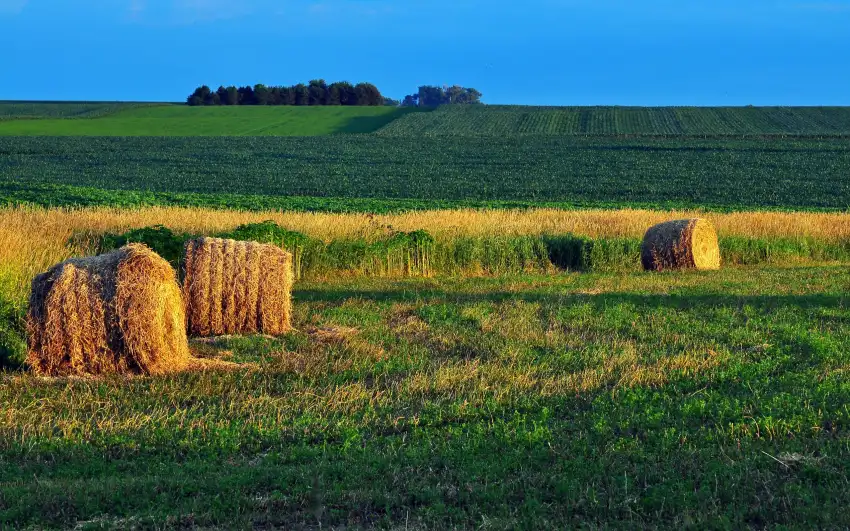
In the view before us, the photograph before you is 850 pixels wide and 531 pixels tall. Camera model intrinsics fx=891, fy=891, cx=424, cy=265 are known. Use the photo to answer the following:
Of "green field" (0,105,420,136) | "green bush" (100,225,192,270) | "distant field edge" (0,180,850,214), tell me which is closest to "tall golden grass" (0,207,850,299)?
"green bush" (100,225,192,270)

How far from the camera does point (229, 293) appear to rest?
1245cm

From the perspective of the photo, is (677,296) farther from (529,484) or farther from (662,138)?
(662,138)

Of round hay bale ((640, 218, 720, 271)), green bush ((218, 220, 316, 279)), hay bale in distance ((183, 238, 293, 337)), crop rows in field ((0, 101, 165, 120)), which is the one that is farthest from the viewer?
crop rows in field ((0, 101, 165, 120))

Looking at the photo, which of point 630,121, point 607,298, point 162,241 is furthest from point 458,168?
point 607,298

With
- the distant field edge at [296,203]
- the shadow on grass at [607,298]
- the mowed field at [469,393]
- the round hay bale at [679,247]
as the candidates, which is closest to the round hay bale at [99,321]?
the mowed field at [469,393]

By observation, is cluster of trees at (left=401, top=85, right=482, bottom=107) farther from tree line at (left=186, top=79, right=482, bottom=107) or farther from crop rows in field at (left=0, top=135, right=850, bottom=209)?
crop rows in field at (left=0, top=135, right=850, bottom=209)

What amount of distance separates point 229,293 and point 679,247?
39.5 ft

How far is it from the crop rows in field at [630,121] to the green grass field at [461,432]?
224 feet

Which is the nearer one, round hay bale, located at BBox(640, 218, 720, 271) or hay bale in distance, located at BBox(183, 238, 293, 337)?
hay bale in distance, located at BBox(183, 238, 293, 337)

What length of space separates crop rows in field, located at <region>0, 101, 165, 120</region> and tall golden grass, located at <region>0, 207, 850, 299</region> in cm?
8783

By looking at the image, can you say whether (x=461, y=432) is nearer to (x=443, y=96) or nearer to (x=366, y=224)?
(x=366, y=224)

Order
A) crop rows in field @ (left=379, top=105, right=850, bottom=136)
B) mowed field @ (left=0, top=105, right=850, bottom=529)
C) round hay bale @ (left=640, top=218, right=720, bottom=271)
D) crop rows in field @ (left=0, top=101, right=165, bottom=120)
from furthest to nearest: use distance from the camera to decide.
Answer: crop rows in field @ (left=0, top=101, right=165, bottom=120), crop rows in field @ (left=379, top=105, right=850, bottom=136), round hay bale @ (left=640, top=218, right=720, bottom=271), mowed field @ (left=0, top=105, right=850, bottom=529)

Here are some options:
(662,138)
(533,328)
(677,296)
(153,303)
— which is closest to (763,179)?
(662,138)

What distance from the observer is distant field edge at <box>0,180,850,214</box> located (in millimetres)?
33812
